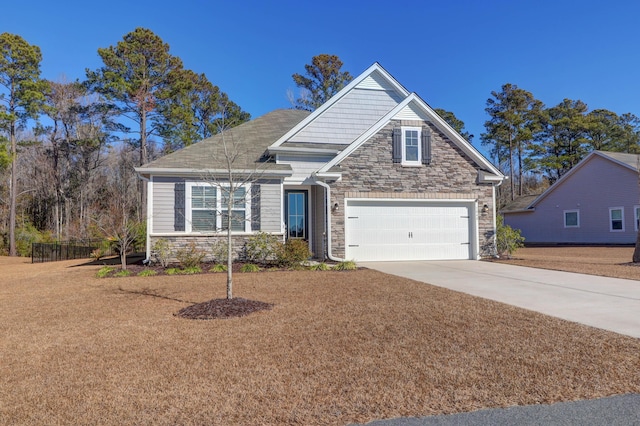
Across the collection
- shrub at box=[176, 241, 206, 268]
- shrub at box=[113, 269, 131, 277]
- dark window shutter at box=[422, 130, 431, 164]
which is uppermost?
dark window shutter at box=[422, 130, 431, 164]

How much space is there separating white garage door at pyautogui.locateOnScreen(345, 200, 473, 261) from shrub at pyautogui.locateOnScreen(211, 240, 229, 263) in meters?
3.99

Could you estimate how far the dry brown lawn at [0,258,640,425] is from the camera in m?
3.07

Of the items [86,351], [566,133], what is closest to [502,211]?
[566,133]

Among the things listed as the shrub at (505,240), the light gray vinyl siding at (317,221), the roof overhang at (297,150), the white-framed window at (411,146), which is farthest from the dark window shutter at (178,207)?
the shrub at (505,240)

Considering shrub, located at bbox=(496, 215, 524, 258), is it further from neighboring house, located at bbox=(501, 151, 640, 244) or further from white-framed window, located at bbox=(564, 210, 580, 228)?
white-framed window, located at bbox=(564, 210, 580, 228)

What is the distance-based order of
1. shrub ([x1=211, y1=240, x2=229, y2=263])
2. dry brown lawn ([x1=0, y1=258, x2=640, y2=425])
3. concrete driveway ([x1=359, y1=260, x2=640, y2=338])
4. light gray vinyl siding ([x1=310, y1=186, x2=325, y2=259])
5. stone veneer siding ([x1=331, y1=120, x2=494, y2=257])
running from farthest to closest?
1. light gray vinyl siding ([x1=310, y1=186, x2=325, y2=259])
2. stone veneer siding ([x1=331, y1=120, x2=494, y2=257])
3. shrub ([x1=211, y1=240, x2=229, y2=263])
4. concrete driveway ([x1=359, y1=260, x2=640, y2=338])
5. dry brown lawn ([x1=0, y1=258, x2=640, y2=425])

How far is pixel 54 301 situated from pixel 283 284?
14.3 ft

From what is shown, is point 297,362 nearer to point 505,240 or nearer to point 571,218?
point 505,240

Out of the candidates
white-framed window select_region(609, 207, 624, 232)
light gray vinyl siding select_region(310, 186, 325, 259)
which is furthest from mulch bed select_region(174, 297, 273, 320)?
white-framed window select_region(609, 207, 624, 232)

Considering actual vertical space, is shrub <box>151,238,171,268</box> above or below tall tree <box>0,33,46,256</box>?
below

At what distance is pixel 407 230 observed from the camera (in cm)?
1373

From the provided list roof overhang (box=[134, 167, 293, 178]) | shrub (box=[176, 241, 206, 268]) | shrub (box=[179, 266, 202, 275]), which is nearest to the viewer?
shrub (box=[179, 266, 202, 275])

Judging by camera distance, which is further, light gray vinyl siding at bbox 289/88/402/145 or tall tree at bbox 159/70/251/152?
tall tree at bbox 159/70/251/152

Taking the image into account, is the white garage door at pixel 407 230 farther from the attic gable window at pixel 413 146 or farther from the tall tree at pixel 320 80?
the tall tree at pixel 320 80
